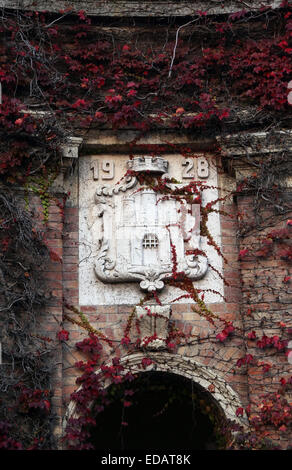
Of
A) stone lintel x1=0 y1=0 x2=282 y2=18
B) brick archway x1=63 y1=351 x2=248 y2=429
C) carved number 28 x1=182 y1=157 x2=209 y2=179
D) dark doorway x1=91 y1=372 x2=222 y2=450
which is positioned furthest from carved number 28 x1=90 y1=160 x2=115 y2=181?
dark doorway x1=91 y1=372 x2=222 y2=450

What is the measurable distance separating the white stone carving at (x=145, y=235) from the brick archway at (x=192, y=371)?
70cm

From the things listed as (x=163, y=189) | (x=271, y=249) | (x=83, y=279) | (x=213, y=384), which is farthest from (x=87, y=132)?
(x=213, y=384)

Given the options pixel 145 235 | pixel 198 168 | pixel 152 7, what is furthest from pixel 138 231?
pixel 152 7

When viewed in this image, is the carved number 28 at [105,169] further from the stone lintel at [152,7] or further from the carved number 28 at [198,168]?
the stone lintel at [152,7]

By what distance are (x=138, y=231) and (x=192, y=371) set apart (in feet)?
4.96

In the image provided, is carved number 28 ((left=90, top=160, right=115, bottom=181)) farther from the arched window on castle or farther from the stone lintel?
the stone lintel

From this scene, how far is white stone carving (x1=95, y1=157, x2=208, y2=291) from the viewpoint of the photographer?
Result: 8562mm

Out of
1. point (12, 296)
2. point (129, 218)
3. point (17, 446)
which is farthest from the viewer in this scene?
point (129, 218)

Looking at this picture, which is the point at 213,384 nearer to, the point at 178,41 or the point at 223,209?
the point at 223,209

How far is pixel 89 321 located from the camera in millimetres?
8469

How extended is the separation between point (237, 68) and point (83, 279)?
9.02ft

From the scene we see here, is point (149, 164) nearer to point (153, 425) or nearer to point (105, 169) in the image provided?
point (105, 169)

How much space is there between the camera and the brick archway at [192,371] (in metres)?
8.23

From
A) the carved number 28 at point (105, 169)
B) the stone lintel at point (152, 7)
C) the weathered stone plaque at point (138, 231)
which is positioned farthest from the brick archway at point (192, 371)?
the stone lintel at point (152, 7)
